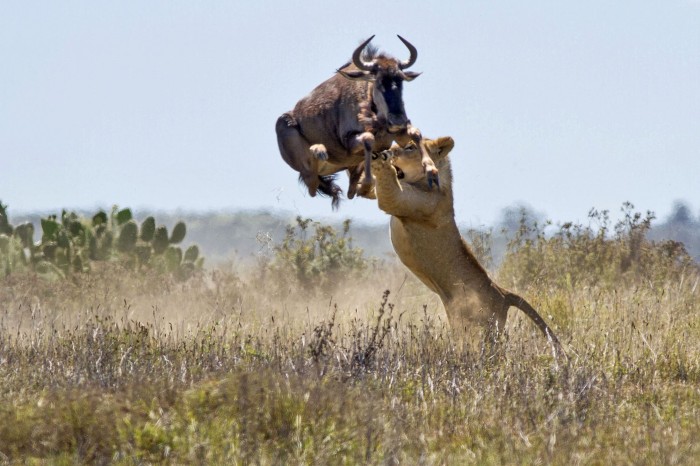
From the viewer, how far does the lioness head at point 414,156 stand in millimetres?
12375

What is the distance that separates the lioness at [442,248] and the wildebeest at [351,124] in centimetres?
28

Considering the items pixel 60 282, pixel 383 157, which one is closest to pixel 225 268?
pixel 60 282

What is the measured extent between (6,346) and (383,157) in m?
4.02

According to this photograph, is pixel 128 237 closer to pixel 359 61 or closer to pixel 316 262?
pixel 316 262

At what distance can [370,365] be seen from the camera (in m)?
10.6

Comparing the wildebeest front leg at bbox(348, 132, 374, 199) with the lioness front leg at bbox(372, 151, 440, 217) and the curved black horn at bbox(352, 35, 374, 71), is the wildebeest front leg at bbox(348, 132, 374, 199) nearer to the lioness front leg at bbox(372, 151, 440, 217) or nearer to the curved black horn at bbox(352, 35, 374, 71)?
the lioness front leg at bbox(372, 151, 440, 217)

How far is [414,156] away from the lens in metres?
12.5

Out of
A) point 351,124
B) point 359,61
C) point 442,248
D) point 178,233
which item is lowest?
point 442,248

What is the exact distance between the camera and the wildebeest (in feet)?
40.3

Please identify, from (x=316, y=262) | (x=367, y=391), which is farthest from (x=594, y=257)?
(x=367, y=391)

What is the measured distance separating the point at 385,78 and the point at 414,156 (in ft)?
2.73

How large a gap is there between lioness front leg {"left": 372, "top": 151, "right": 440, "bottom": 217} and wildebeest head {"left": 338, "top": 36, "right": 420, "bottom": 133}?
0.44 m

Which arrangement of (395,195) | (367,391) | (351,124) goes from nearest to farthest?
(367,391), (395,195), (351,124)

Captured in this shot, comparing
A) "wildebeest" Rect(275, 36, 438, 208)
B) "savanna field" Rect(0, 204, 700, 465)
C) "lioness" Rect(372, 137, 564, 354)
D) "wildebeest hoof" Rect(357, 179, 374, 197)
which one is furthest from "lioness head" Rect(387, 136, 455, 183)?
"savanna field" Rect(0, 204, 700, 465)
